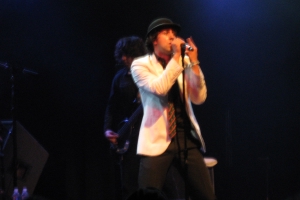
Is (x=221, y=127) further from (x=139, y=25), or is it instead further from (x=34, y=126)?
(x=34, y=126)

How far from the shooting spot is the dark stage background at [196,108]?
589 cm

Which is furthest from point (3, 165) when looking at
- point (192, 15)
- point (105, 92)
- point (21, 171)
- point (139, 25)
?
point (192, 15)

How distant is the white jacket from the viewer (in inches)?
135

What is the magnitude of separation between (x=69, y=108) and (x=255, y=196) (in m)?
2.33

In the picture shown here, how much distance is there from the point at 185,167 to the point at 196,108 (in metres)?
2.63

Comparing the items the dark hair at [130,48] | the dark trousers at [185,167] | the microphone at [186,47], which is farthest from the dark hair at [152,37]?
the dark hair at [130,48]

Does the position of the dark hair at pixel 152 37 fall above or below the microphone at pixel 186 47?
above

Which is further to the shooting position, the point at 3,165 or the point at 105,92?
the point at 105,92

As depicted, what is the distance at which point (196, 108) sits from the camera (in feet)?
19.9

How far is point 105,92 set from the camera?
19.9ft

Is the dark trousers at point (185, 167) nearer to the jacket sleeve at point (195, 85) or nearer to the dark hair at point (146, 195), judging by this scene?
the jacket sleeve at point (195, 85)

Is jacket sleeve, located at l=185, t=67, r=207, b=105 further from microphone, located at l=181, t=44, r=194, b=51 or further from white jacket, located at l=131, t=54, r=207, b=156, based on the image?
microphone, located at l=181, t=44, r=194, b=51

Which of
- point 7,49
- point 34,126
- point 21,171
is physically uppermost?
point 7,49

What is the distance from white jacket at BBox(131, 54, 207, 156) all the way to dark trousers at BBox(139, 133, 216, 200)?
0.16ft
